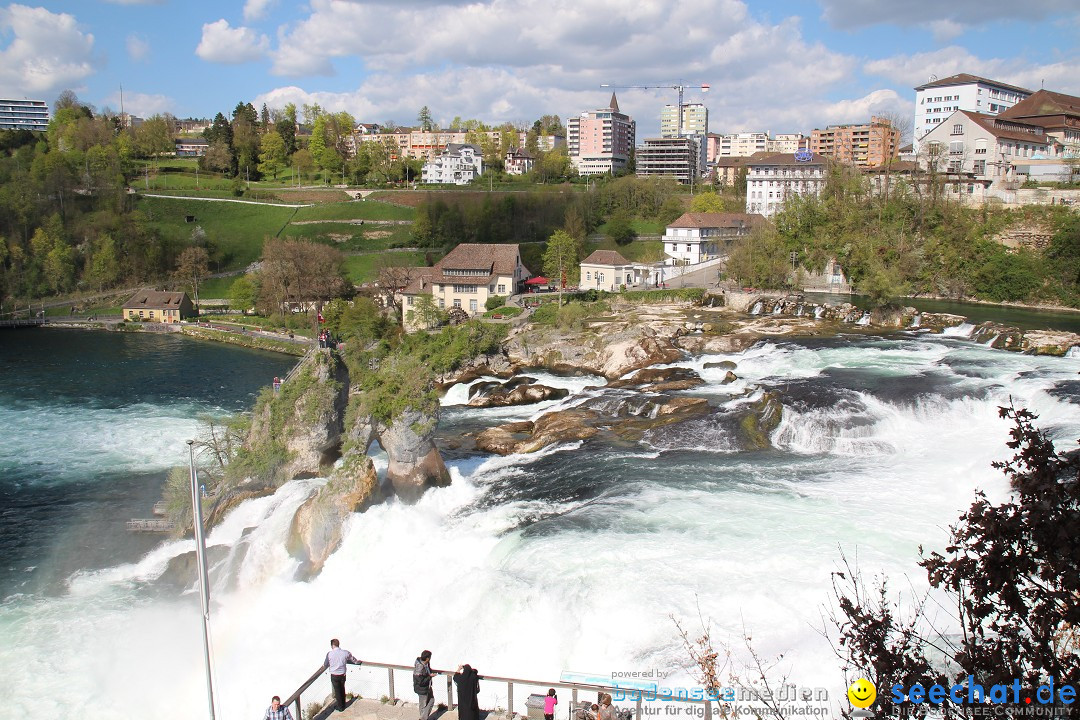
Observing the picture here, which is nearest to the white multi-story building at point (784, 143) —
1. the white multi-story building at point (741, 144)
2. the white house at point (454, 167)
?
the white multi-story building at point (741, 144)

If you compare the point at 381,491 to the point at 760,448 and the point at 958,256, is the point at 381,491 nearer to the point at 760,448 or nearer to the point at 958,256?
the point at 760,448

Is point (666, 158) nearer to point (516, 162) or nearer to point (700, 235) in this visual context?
point (516, 162)

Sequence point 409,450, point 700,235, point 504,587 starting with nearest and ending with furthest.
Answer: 1. point 504,587
2. point 409,450
3. point 700,235

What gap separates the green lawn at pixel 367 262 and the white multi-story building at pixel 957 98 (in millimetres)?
60213

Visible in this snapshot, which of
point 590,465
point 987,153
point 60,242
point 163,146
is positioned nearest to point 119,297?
point 60,242

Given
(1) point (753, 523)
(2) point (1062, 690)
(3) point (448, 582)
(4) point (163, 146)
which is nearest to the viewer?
(2) point (1062, 690)

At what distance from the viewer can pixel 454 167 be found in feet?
409

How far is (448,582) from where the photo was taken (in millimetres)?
18781

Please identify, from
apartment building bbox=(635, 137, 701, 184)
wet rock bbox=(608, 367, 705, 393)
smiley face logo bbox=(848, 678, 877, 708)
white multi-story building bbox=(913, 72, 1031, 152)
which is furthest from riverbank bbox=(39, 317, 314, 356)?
apartment building bbox=(635, 137, 701, 184)

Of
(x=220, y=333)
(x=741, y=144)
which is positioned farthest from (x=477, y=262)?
→ (x=741, y=144)

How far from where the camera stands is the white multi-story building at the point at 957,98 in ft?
313

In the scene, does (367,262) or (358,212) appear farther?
(358,212)

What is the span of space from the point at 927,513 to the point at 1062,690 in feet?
55.9

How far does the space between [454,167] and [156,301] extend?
207ft
